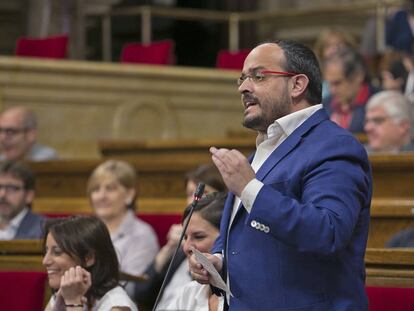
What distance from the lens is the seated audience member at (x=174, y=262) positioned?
16.1ft

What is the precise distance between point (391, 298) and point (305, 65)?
900 mm

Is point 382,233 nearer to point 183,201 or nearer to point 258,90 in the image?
point 183,201

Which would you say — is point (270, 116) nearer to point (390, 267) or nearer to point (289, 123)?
point (289, 123)

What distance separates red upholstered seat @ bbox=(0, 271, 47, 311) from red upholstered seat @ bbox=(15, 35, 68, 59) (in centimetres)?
488

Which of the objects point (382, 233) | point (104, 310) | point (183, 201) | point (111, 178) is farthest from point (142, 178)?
point (104, 310)

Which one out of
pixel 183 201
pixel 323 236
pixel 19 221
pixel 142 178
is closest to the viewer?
pixel 323 236

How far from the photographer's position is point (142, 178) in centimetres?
681

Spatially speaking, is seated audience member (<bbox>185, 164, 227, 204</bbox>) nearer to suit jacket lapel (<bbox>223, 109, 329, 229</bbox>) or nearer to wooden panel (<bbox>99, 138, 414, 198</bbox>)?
wooden panel (<bbox>99, 138, 414, 198</bbox>)

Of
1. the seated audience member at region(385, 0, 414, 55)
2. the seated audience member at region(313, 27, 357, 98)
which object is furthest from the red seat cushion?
the seated audience member at region(385, 0, 414, 55)

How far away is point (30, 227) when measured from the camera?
17.8 ft

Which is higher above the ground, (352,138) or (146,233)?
(352,138)

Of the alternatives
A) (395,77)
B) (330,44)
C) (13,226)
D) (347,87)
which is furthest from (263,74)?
(395,77)

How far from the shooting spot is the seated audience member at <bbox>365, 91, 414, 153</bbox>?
19.6ft

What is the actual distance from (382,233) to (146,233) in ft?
3.93
